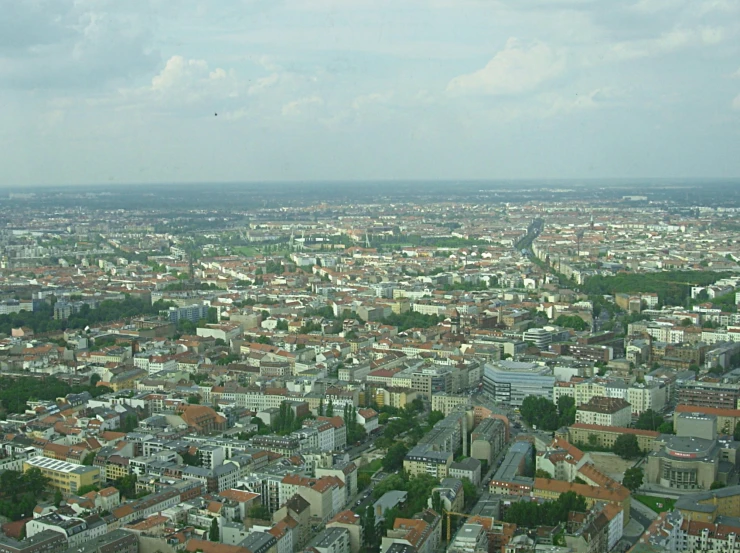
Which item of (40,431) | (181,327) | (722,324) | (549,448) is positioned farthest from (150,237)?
(549,448)

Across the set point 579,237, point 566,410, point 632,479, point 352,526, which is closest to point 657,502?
point 632,479

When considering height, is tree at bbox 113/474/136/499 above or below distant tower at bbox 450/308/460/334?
below

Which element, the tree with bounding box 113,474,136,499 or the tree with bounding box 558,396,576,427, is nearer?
the tree with bounding box 113,474,136,499

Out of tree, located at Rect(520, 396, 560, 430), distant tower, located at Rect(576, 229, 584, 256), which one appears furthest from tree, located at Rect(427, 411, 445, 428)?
distant tower, located at Rect(576, 229, 584, 256)

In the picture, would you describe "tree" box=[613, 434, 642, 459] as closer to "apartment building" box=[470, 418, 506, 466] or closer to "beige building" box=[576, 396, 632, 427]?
"beige building" box=[576, 396, 632, 427]

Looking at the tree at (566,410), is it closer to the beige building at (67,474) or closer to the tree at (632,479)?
the tree at (632,479)

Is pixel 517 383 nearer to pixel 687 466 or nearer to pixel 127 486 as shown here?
pixel 687 466

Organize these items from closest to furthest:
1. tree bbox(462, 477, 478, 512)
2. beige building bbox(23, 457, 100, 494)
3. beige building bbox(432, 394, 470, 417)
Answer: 1. tree bbox(462, 477, 478, 512)
2. beige building bbox(23, 457, 100, 494)
3. beige building bbox(432, 394, 470, 417)
